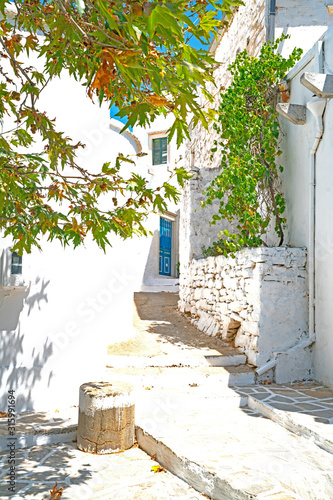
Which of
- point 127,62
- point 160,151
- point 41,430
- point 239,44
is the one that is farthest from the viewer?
point 160,151

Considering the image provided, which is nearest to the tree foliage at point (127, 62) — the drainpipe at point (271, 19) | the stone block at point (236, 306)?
the stone block at point (236, 306)

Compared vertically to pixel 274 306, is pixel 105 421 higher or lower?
lower

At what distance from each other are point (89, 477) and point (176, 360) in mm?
3014

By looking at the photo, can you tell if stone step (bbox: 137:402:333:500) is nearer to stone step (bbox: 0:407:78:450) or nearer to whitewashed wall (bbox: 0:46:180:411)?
stone step (bbox: 0:407:78:450)

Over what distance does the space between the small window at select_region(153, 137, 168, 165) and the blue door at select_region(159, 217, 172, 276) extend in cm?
275

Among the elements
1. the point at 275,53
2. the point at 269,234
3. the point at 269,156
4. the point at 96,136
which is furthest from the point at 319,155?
the point at 96,136

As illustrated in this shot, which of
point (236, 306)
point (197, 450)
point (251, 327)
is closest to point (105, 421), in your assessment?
point (197, 450)

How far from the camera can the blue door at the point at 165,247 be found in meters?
15.1

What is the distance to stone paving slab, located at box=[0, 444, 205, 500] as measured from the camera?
3322mm

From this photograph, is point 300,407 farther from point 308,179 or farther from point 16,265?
point 16,265

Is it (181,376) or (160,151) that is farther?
(160,151)

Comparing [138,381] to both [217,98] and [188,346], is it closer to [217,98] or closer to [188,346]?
[188,346]

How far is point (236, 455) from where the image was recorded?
3.72 metres

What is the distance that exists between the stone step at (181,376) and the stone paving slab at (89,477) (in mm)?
1594
